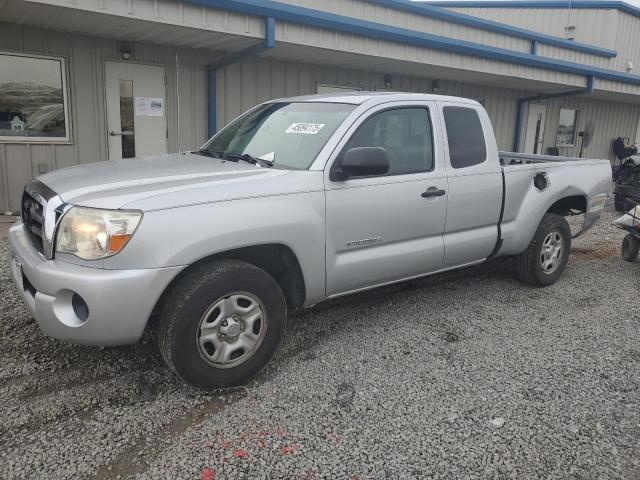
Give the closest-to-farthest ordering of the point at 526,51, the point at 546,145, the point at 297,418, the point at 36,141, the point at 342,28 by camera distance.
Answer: the point at 297,418 < the point at 36,141 < the point at 342,28 < the point at 526,51 < the point at 546,145

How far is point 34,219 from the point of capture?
3277mm

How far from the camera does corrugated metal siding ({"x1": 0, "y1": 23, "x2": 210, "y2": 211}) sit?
306 inches

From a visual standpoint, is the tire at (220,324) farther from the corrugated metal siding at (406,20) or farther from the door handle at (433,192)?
the corrugated metal siding at (406,20)

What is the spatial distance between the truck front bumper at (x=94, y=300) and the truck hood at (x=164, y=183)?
1.20 feet

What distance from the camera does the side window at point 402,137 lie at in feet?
12.6

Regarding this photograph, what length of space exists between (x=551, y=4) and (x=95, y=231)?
80.2 feet

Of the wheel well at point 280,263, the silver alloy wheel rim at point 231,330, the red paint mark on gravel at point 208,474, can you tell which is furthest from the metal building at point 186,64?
the red paint mark on gravel at point 208,474

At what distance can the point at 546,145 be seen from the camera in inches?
667

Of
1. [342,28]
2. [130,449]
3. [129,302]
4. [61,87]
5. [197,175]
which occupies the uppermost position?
[342,28]

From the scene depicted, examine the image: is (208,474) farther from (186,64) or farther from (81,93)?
(186,64)

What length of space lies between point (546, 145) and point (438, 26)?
7.11 m

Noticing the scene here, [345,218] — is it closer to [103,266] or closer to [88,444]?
[103,266]

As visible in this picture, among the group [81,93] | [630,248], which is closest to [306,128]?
[630,248]

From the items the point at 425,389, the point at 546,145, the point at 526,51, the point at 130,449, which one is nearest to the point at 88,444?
the point at 130,449
